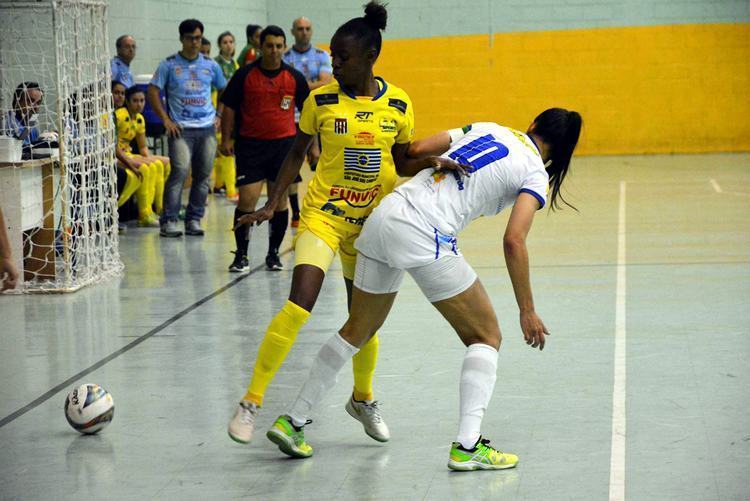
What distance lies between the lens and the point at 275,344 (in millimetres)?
4898

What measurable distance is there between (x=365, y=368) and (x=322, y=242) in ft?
1.99

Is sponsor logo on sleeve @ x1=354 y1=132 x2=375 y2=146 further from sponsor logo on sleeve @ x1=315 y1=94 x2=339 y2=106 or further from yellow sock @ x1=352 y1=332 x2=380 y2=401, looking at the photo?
yellow sock @ x1=352 y1=332 x2=380 y2=401

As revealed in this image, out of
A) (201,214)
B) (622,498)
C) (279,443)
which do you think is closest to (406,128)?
(279,443)

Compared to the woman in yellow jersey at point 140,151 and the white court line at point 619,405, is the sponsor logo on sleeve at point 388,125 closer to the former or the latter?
the white court line at point 619,405

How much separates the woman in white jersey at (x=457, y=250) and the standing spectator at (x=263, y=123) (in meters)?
5.19

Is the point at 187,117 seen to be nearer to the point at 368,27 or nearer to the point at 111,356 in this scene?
the point at 111,356

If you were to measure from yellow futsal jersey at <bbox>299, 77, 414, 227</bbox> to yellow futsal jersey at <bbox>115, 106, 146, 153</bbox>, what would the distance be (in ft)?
26.2

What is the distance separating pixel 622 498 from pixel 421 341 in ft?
9.75

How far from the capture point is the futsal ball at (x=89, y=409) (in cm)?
525

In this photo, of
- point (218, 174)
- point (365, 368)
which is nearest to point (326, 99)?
point (365, 368)

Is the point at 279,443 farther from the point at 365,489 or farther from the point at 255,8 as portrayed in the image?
the point at 255,8

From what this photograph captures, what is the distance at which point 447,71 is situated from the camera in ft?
70.4

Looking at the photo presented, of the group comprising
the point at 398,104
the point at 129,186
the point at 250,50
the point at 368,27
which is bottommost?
the point at 129,186

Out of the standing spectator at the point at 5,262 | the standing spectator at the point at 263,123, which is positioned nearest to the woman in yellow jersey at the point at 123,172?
the standing spectator at the point at 263,123
